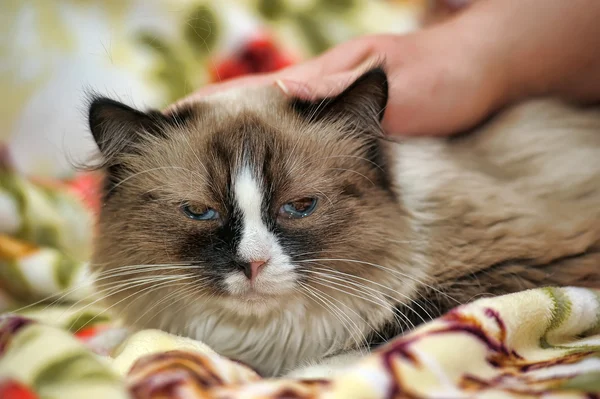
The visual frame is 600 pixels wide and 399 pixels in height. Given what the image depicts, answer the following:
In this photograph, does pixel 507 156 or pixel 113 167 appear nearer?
pixel 113 167

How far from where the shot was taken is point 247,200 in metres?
1.08

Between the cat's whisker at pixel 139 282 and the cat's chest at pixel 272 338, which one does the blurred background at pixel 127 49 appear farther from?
the cat's chest at pixel 272 338

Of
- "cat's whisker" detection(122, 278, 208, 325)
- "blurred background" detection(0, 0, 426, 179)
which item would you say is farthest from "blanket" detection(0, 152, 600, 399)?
"blurred background" detection(0, 0, 426, 179)

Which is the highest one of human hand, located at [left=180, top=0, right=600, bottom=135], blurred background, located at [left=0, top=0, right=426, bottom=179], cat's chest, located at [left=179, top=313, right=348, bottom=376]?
blurred background, located at [left=0, top=0, right=426, bottom=179]

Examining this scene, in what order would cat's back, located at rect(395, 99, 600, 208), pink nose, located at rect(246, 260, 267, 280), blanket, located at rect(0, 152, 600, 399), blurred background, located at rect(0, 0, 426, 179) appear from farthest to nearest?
blurred background, located at rect(0, 0, 426, 179), cat's back, located at rect(395, 99, 600, 208), pink nose, located at rect(246, 260, 267, 280), blanket, located at rect(0, 152, 600, 399)

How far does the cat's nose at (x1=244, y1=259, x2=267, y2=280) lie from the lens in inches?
40.9

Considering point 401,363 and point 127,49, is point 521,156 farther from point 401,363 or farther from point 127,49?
→ point 127,49

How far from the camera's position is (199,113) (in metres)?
1.24

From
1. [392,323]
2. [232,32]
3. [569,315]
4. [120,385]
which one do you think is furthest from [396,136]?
[232,32]

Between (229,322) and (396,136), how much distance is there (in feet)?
1.94

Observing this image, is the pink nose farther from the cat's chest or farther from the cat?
the cat's chest

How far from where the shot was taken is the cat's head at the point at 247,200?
1087 mm

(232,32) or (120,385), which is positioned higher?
(232,32)

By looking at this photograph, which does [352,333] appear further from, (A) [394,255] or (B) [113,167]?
(B) [113,167]
